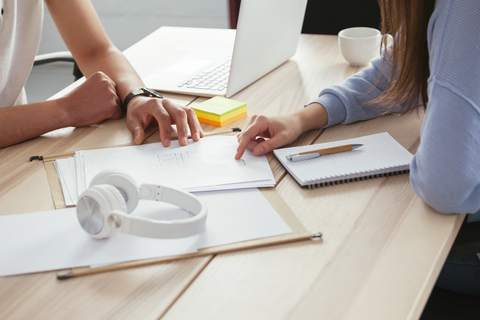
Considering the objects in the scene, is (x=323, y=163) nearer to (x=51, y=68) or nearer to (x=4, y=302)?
(x=4, y=302)

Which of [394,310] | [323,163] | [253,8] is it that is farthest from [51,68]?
[394,310]

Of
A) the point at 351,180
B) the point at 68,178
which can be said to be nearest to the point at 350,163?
the point at 351,180

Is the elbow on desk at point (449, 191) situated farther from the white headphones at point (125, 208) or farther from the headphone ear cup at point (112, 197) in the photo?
the headphone ear cup at point (112, 197)

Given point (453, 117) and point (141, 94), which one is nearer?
point (453, 117)

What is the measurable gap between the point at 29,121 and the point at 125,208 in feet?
1.70

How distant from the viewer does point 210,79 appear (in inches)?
52.1

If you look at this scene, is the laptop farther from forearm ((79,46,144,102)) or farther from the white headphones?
the white headphones

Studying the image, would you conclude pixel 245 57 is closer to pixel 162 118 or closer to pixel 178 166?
pixel 162 118

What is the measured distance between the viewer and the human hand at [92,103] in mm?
1092

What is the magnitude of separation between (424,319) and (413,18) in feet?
1.79

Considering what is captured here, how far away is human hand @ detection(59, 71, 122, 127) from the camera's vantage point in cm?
109

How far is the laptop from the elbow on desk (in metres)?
0.61

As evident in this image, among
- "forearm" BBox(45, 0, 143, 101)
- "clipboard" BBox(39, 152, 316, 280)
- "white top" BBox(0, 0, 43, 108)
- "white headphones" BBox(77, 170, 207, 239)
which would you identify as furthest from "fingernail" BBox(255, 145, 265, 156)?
"white top" BBox(0, 0, 43, 108)

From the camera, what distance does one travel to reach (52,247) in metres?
0.68
